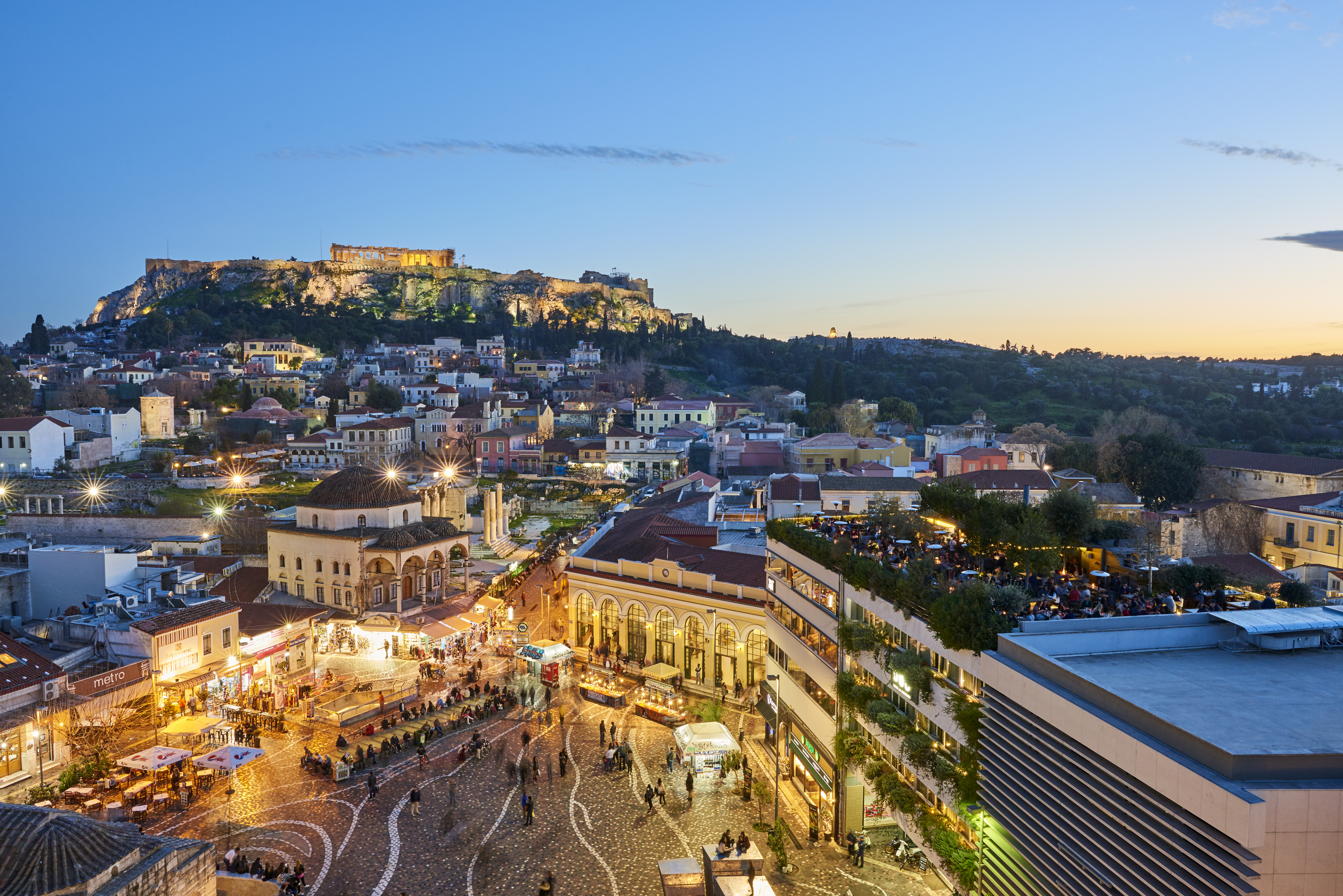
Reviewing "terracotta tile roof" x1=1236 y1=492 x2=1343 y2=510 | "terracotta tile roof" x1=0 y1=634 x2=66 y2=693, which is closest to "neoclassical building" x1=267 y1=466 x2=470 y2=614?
"terracotta tile roof" x1=0 y1=634 x2=66 y2=693

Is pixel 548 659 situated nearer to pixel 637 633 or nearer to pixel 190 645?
pixel 637 633

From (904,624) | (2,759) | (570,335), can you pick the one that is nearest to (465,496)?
(2,759)

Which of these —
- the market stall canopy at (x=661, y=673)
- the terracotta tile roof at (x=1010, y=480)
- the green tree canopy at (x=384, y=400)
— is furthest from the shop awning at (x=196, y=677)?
the green tree canopy at (x=384, y=400)

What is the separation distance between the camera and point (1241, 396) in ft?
318

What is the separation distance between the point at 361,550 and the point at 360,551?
0.13 ft

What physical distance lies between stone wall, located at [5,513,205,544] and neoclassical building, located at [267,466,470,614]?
55.0ft

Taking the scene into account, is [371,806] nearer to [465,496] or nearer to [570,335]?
[465,496]

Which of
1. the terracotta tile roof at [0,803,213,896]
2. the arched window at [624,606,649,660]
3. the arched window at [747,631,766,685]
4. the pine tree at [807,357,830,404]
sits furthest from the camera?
the pine tree at [807,357,830,404]

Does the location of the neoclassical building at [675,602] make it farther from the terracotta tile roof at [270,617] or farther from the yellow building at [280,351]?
the yellow building at [280,351]

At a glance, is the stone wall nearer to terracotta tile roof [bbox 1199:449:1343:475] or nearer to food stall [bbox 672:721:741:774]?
food stall [bbox 672:721:741:774]

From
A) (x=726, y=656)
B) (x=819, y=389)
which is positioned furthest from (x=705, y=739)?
(x=819, y=389)

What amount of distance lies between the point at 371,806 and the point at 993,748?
14.1 metres

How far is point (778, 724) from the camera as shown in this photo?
22.7 meters

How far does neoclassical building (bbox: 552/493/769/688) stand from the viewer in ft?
90.0
